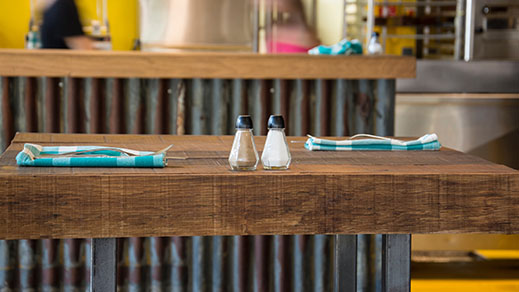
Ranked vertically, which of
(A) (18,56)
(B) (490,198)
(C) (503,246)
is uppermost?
(A) (18,56)

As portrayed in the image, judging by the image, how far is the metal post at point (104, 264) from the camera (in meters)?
1.40

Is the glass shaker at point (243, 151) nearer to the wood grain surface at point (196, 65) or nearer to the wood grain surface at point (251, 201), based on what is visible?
the wood grain surface at point (251, 201)

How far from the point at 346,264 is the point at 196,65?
1.19 metres

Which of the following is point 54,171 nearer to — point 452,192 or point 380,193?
point 380,193

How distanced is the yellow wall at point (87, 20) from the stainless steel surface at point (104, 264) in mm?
4541

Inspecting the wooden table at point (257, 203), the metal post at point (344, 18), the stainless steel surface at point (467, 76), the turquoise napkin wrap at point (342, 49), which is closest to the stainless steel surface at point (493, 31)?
the stainless steel surface at point (467, 76)

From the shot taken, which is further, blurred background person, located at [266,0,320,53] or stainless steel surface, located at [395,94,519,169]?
blurred background person, located at [266,0,320,53]

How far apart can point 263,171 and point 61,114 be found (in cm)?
167

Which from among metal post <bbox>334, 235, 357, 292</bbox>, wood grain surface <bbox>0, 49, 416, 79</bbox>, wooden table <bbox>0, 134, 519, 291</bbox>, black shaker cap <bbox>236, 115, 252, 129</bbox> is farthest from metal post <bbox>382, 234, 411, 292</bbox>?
wood grain surface <bbox>0, 49, 416, 79</bbox>

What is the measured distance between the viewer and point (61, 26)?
3.85 m

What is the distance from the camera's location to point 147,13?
549 cm

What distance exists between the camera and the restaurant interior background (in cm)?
430

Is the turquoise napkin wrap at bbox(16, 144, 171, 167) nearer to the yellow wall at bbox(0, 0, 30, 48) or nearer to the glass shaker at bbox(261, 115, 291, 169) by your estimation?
the glass shaker at bbox(261, 115, 291, 169)

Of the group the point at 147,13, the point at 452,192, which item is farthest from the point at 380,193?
the point at 147,13
